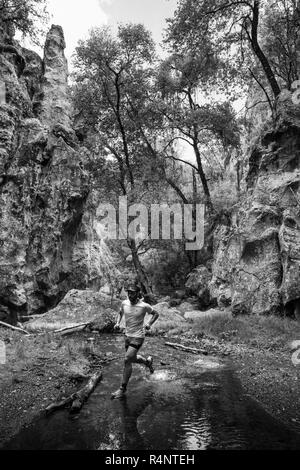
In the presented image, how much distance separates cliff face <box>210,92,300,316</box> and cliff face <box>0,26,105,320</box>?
11261 millimetres

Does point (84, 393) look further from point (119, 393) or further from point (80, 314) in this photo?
point (80, 314)

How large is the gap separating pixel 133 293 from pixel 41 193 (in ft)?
56.8

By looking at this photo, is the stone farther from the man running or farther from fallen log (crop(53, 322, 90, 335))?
the man running

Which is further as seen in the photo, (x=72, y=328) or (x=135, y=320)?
(x=72, y=328)

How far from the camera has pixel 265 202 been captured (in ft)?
67.4

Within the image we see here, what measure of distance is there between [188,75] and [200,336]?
21140mm

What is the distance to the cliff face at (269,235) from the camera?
17719mm

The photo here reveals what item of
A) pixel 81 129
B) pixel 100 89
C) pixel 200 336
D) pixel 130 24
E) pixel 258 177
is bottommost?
pixel 200 336

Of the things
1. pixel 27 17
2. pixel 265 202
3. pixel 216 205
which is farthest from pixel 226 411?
pixel 27 17

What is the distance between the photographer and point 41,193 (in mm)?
24438

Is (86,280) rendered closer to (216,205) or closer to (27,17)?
(216,205)

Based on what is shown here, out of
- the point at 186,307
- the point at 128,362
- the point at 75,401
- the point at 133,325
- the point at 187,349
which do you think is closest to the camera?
the point at 75,401

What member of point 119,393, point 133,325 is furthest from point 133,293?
point 119,393

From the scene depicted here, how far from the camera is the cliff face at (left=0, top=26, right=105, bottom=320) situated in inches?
778
